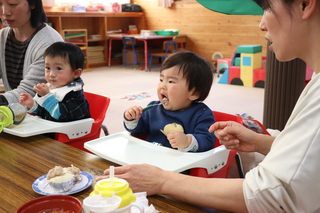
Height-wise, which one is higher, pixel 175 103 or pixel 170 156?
pixel 175 103

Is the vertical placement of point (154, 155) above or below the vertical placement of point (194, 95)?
below

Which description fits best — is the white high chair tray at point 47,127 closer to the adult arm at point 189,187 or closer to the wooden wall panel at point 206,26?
the adult arm at point 189,187

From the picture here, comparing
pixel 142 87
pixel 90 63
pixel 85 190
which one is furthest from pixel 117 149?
pixel 90 63

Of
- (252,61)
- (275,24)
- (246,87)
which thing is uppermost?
(275,24)

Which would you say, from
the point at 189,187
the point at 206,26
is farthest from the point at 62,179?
the point at 206,26

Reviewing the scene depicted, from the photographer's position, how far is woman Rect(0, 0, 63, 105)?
1.82 m

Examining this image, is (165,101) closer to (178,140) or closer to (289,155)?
(178,140)

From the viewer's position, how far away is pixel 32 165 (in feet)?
3.44

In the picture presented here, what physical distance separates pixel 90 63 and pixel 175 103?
6.45 meters

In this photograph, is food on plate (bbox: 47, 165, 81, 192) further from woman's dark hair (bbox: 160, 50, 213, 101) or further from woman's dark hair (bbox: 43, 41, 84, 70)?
woman's dark hair (bbox: 43, 41, 84, 70)

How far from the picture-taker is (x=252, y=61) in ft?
17.5

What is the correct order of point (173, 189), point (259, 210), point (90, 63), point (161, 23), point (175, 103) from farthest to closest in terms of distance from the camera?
point (161, 23) < point (90, 63) < point (175, 103) < point (173, 189) < point (259, 210)

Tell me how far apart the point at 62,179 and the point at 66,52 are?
0.98 m

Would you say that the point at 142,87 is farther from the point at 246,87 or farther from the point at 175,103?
the point at 175,103
